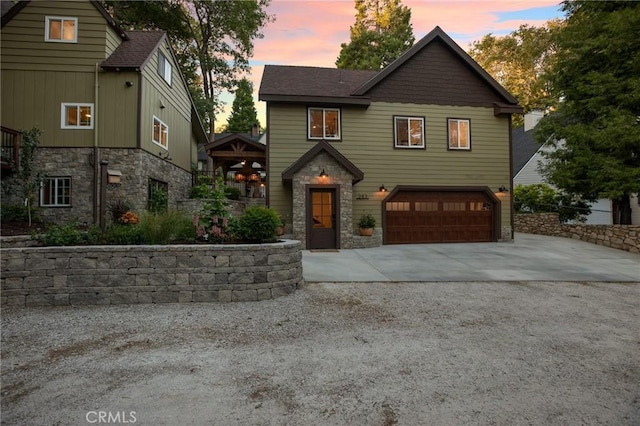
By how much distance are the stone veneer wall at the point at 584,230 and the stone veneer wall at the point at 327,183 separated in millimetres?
9556

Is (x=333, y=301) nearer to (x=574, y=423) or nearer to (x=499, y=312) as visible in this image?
(x=499, y=312)

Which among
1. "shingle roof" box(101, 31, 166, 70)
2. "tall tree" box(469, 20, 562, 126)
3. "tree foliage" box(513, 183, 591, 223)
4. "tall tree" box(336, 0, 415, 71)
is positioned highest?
"tall tree" box(336, 0, 415, 71)

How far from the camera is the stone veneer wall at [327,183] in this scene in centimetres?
1116

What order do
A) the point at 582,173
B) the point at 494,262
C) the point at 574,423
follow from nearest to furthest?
the point at 574,423 < the point at 494,262 < the point at 582,173

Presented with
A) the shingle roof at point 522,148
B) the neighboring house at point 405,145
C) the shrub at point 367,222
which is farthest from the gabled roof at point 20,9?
the shingle roof at point 522,148

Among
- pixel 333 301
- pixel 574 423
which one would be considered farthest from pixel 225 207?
pixel 574 423

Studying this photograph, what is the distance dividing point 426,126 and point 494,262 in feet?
21.3

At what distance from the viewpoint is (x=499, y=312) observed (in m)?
5.00

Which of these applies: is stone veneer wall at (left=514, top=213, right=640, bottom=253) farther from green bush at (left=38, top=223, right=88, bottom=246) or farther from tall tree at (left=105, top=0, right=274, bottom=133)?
tall tree at (left=105, top=0, right=274, bottom=133)

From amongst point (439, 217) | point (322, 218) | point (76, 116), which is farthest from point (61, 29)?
point (439, 217)

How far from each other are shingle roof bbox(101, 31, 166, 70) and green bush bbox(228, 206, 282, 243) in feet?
30.8

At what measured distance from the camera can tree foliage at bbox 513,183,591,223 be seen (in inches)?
573

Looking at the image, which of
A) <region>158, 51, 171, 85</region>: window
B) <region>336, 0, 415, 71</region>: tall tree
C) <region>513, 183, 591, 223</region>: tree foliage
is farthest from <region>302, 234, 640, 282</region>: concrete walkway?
<region>336, 0, 415, 71</region>: tall tree

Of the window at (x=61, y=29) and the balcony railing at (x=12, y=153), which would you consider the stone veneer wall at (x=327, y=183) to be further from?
the window at (x=61, y=29)
